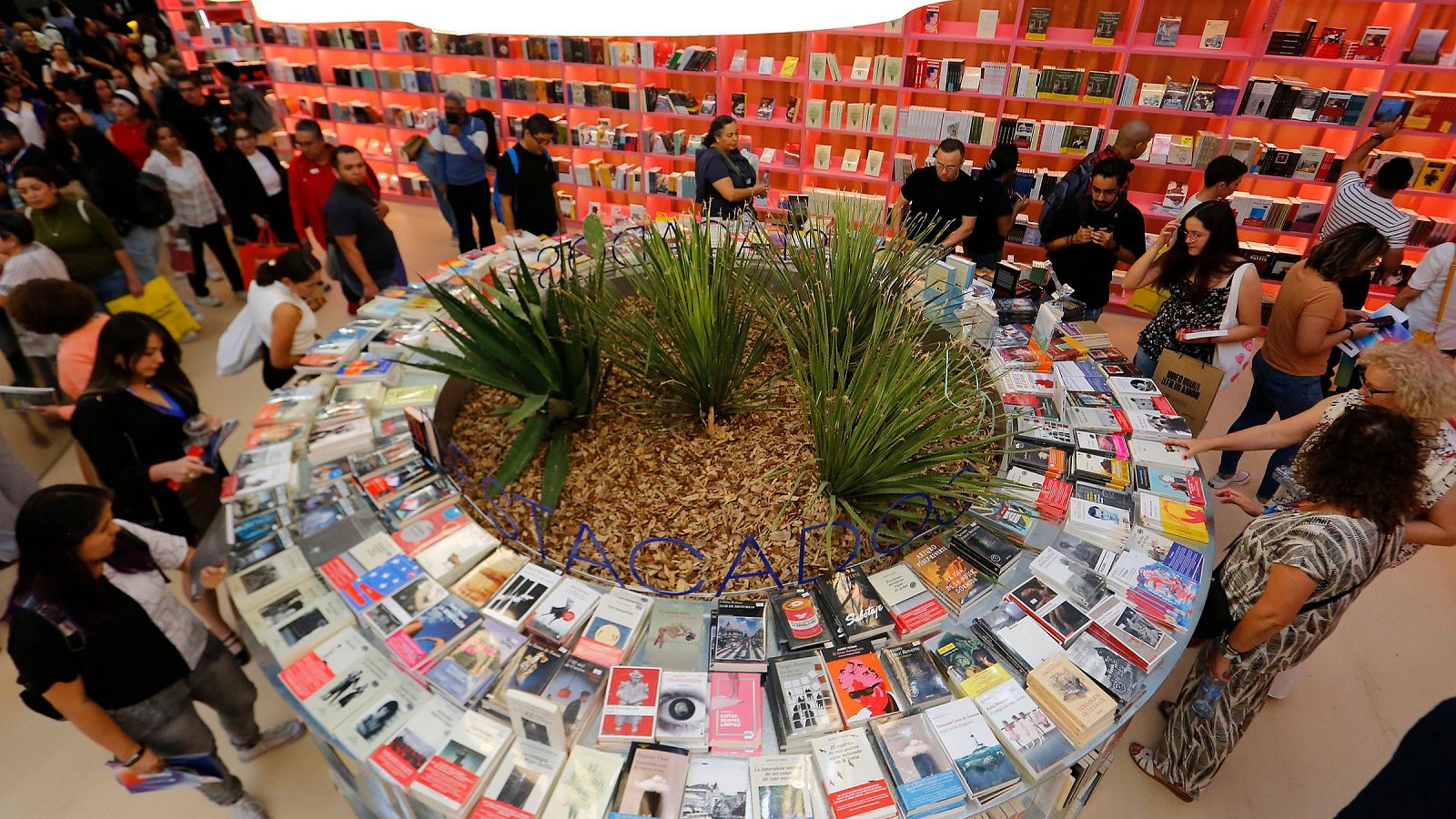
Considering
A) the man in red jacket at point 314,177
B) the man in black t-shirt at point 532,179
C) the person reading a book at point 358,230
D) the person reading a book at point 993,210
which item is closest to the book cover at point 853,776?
the person reading a book at point 993,210

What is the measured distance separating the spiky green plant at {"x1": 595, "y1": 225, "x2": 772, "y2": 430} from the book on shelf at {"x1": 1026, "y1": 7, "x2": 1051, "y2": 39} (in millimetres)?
3619

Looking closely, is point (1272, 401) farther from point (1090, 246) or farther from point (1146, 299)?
point (1090, 246)

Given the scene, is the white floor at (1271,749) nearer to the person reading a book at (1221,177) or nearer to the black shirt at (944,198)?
the person reading a book at (1221,177)

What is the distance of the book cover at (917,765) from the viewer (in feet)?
4.77

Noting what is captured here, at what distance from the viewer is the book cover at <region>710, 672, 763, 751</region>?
1.56 m

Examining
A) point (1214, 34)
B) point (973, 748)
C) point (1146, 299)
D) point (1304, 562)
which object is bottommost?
point (973, 748)

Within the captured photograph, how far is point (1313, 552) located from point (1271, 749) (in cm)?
122

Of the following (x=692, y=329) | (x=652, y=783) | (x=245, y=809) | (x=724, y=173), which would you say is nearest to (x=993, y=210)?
(x=724, y=173)

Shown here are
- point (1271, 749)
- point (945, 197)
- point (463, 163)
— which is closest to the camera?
point (1271, 749)

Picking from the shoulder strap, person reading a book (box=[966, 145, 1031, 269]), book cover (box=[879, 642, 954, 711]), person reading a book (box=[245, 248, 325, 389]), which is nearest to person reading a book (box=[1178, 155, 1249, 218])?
person reading a book (box=[966, 145, 1031, 269])

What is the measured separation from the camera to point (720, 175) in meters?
4.08

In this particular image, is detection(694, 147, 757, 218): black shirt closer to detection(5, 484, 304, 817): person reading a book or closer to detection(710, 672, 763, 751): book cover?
detection(710, 672, 763, 751): book cover

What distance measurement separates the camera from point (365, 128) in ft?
25.0

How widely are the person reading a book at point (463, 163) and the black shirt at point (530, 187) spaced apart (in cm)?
31
